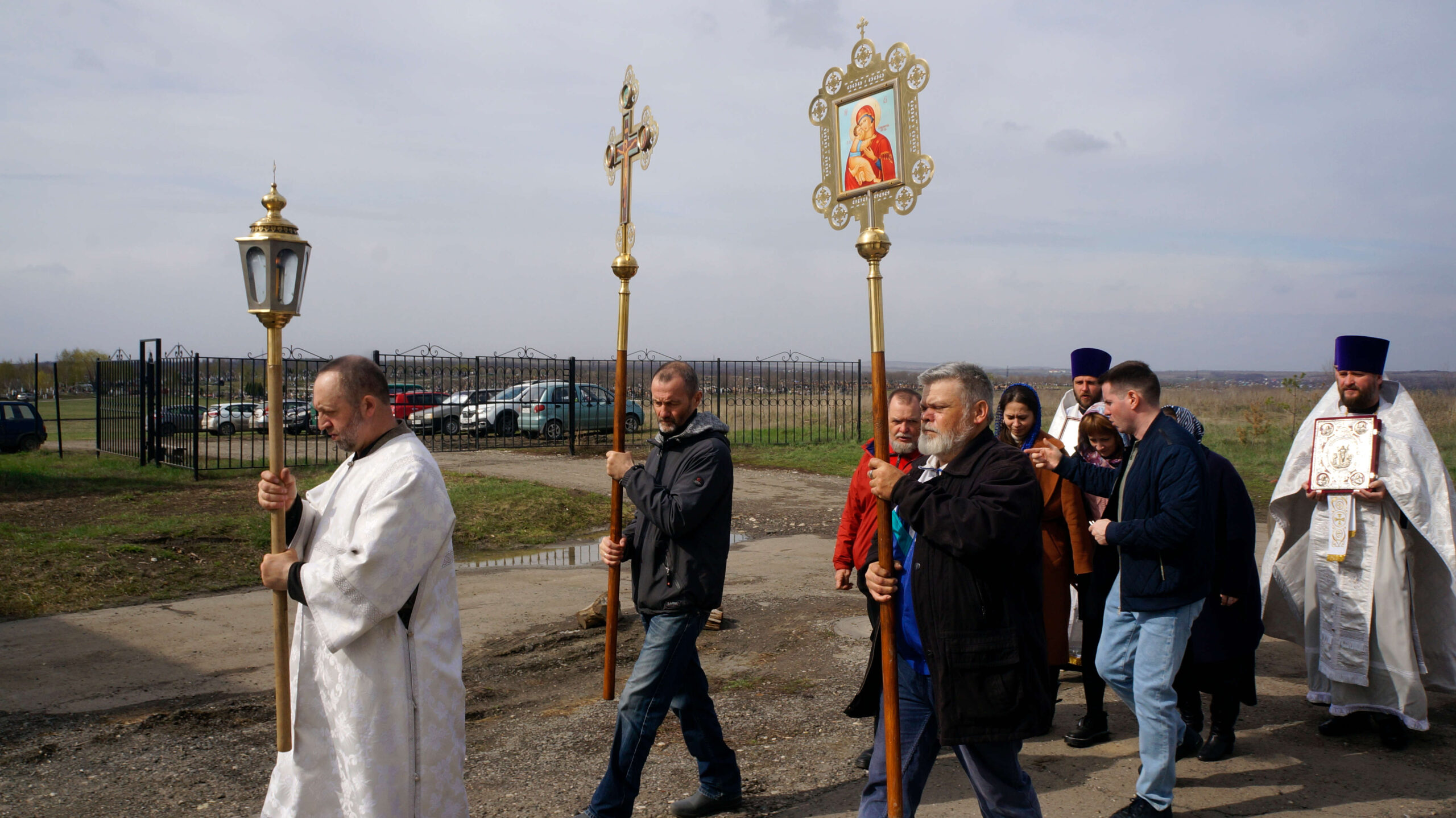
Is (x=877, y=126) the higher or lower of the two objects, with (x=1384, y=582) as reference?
higher

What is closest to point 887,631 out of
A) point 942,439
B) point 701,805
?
point 942,439

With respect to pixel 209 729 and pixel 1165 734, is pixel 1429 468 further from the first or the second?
pixel 209 729

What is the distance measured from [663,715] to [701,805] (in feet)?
1.79

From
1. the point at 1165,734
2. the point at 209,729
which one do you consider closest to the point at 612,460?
the point at 1165,734

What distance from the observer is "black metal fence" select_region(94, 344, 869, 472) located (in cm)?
1709

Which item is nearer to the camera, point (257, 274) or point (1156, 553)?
point (257, 274)

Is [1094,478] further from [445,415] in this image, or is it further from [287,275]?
[445,415]

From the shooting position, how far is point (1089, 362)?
231 inches

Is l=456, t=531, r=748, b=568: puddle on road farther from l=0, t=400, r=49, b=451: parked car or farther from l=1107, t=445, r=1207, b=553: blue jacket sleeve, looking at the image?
l=0, t=400, r=49, b=451: parked car

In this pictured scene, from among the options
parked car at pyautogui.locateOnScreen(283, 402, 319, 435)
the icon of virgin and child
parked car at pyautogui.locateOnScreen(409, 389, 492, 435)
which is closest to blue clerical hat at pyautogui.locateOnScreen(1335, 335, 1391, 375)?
the icon of virgin and child

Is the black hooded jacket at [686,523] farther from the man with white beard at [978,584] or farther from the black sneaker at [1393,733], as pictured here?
the black sneaker at [1393,733]

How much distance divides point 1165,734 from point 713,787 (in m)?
1.78

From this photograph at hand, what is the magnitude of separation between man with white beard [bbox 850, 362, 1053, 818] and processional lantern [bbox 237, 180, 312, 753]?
1.95 meters

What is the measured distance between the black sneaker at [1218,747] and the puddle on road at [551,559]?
6068 millimetres
